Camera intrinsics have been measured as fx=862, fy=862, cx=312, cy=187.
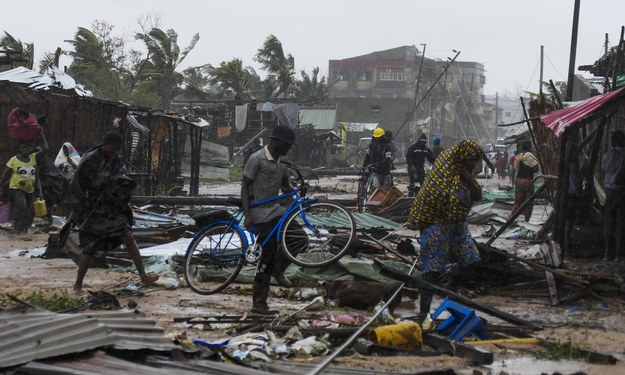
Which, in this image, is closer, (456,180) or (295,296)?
(456,180)

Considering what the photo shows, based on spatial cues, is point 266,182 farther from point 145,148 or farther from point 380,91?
point 380,91

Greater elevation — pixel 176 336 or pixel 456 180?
pixel 456 180

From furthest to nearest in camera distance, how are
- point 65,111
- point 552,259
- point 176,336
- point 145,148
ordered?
point 145,148, point 65,111, point 552,259, point 176,336

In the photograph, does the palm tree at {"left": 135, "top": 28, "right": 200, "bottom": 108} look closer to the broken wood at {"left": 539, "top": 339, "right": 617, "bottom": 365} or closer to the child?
the child

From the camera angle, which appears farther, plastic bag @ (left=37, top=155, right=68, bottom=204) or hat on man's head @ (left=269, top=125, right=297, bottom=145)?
plastic bag @ (left=37, top=155, right=68, bottom=204)

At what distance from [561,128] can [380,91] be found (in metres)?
73.6

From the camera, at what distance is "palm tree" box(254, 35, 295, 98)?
53.5 metres

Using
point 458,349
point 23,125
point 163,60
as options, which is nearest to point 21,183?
point 23,125

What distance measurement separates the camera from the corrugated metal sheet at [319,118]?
50041 mm

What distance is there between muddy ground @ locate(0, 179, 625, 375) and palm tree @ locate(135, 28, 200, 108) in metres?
34.3

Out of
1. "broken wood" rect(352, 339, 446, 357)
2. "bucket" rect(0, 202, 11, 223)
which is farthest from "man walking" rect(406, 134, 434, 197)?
"broken wood" rect(352, 339, 446, 357)

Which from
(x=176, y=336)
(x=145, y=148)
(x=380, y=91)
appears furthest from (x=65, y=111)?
(x=380, y=91)

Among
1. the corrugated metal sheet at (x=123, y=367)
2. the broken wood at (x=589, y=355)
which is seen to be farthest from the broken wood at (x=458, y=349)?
the corrugated metal sheet at (x=123, y=367)

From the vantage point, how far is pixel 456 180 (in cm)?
738
